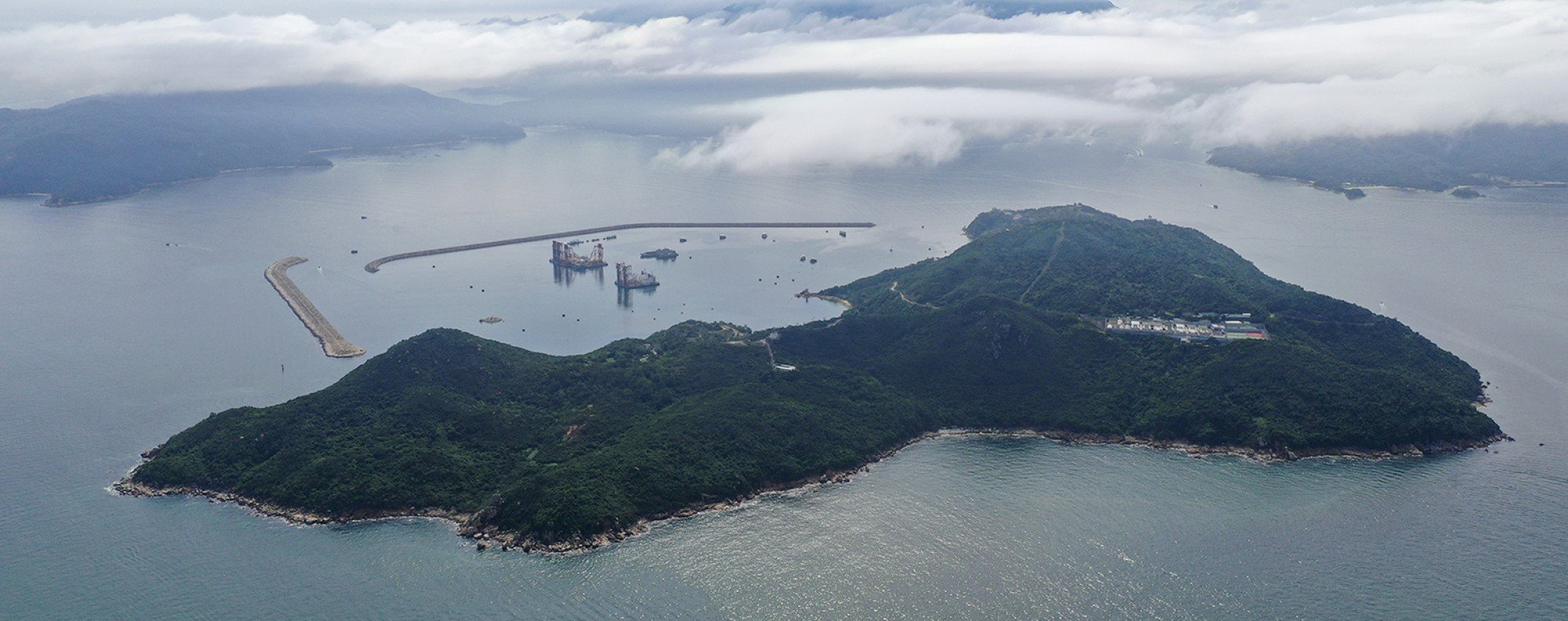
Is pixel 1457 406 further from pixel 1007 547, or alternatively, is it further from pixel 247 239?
pixel 247 239

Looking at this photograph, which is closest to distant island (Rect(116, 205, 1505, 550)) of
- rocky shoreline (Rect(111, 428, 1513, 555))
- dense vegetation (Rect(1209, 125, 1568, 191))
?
rocky shoreline (Rect(111, 428, 1513, 555))

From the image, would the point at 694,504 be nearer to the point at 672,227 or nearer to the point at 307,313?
the point at 307,313

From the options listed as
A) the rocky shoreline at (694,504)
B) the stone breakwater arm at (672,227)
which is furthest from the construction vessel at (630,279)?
the rocky shoreline at (694,504)

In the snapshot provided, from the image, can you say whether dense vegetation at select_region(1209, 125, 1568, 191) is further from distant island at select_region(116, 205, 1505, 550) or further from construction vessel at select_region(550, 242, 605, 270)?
construction vessel at select_region(550, 242, 605, 270)

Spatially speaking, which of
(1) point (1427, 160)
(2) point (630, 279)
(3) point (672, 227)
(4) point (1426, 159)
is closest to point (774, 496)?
(2) point (630, 279)

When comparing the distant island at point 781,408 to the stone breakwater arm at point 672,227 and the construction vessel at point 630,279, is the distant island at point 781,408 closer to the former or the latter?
the construction vessel at point 630,279

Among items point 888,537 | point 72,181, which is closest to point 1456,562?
point 888,537
